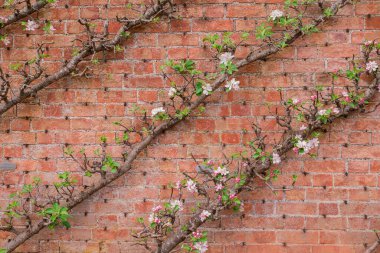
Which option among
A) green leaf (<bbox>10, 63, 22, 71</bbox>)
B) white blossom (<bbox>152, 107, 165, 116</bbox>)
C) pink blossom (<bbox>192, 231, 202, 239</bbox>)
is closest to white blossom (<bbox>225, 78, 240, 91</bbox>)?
white blossom (<bbox>152, 107, 165, 116</bbox>)

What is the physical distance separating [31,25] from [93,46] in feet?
1.16

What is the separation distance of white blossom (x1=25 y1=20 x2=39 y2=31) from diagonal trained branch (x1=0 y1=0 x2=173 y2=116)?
0.25 meters

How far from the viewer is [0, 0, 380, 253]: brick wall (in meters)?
2.22

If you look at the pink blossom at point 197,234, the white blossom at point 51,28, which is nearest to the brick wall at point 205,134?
the white blossom at point 51,28

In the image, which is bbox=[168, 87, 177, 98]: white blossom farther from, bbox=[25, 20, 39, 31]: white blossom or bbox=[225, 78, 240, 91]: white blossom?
bbox=[25, 20, 39, 31]: white blossom

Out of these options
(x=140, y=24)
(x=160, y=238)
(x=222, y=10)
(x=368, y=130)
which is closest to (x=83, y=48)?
(x=140, y=24)

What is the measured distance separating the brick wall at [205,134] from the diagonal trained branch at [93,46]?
0.05m

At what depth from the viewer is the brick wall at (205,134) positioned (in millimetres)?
2217

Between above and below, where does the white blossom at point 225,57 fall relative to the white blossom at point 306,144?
above

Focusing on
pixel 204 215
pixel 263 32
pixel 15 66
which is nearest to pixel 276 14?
pixel 263 32

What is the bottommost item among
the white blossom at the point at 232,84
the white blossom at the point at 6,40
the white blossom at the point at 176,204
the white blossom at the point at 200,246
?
the white blossom at the point at 200,246

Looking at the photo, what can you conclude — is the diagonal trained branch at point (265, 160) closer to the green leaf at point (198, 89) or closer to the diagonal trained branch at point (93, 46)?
the green leaf at point (198, 89)

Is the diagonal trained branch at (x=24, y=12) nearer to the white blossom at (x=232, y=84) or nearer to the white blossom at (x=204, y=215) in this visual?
the white blossom at (x=232, y=84)

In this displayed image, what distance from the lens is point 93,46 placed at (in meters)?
2.20
